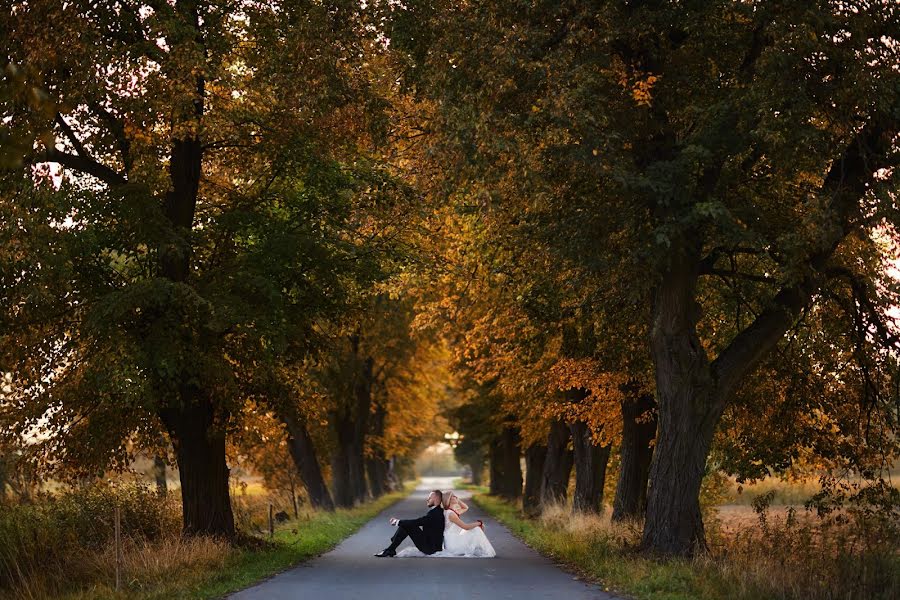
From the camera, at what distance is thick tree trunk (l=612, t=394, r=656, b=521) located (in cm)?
2544

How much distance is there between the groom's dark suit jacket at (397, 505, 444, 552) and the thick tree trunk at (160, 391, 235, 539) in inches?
139

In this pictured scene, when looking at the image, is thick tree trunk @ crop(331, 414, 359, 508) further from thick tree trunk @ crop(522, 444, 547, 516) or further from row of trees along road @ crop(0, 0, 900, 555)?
row of trees along road @ crop(0, 0, 900, 555)

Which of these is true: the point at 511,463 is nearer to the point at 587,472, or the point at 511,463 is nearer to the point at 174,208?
the point at 587,472

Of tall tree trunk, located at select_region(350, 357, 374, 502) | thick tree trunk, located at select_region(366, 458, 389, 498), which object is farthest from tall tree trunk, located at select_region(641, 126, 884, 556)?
thick tree trunk, located at select_region(366, 458, 389, 498)

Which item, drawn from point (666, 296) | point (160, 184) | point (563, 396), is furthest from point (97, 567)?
point (563, 396)

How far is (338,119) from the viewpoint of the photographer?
767 inches

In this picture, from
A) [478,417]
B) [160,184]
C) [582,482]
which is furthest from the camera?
[478,417]

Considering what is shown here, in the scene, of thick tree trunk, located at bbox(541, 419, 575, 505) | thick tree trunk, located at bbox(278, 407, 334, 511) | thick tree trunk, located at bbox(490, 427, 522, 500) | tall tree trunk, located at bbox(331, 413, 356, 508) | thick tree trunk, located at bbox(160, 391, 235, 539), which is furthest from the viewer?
thick tree trunk, located at bbox(490, 427, 522, 500)

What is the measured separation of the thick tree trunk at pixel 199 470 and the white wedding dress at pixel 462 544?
141 inches

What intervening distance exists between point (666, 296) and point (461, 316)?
855 centimetres

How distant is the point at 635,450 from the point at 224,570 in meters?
11.3

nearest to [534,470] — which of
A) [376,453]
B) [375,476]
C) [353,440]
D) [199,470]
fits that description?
[353,440]

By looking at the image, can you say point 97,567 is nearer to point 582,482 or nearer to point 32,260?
point 32,260

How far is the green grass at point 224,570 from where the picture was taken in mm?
14328
